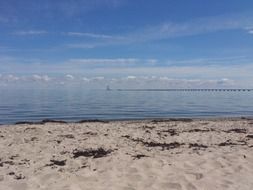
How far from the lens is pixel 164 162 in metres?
A: 11.4

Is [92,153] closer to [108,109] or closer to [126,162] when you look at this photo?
[126,162]

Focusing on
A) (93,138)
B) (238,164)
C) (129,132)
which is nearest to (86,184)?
(238,164)

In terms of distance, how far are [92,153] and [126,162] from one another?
6.43ft

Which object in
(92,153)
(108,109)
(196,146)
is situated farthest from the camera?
(108,109)

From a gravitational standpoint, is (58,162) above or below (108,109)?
below

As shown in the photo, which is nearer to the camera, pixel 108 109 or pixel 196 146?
pixel 196 146

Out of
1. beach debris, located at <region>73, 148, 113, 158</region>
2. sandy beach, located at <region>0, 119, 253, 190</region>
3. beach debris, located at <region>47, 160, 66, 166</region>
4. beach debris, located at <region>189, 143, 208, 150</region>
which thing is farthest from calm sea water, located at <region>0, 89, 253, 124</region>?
beach debris, located at <region>47, 160, 66, 166</region>

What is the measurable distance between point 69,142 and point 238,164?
286 inches

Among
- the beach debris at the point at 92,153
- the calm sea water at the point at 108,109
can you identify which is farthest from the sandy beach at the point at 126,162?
the calm sea water at the point at 108,109

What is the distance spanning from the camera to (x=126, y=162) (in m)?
11.4

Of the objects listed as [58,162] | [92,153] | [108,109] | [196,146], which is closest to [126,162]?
[92,153]

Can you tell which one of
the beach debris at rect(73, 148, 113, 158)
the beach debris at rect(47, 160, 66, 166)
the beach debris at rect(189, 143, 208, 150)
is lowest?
the beach debris at rect(47, 160, 66, 166)

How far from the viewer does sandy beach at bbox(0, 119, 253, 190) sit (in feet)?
30.5

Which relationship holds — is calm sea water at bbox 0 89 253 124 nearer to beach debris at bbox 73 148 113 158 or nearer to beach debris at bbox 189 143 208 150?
beach debris at bbox 73 148 113 158
